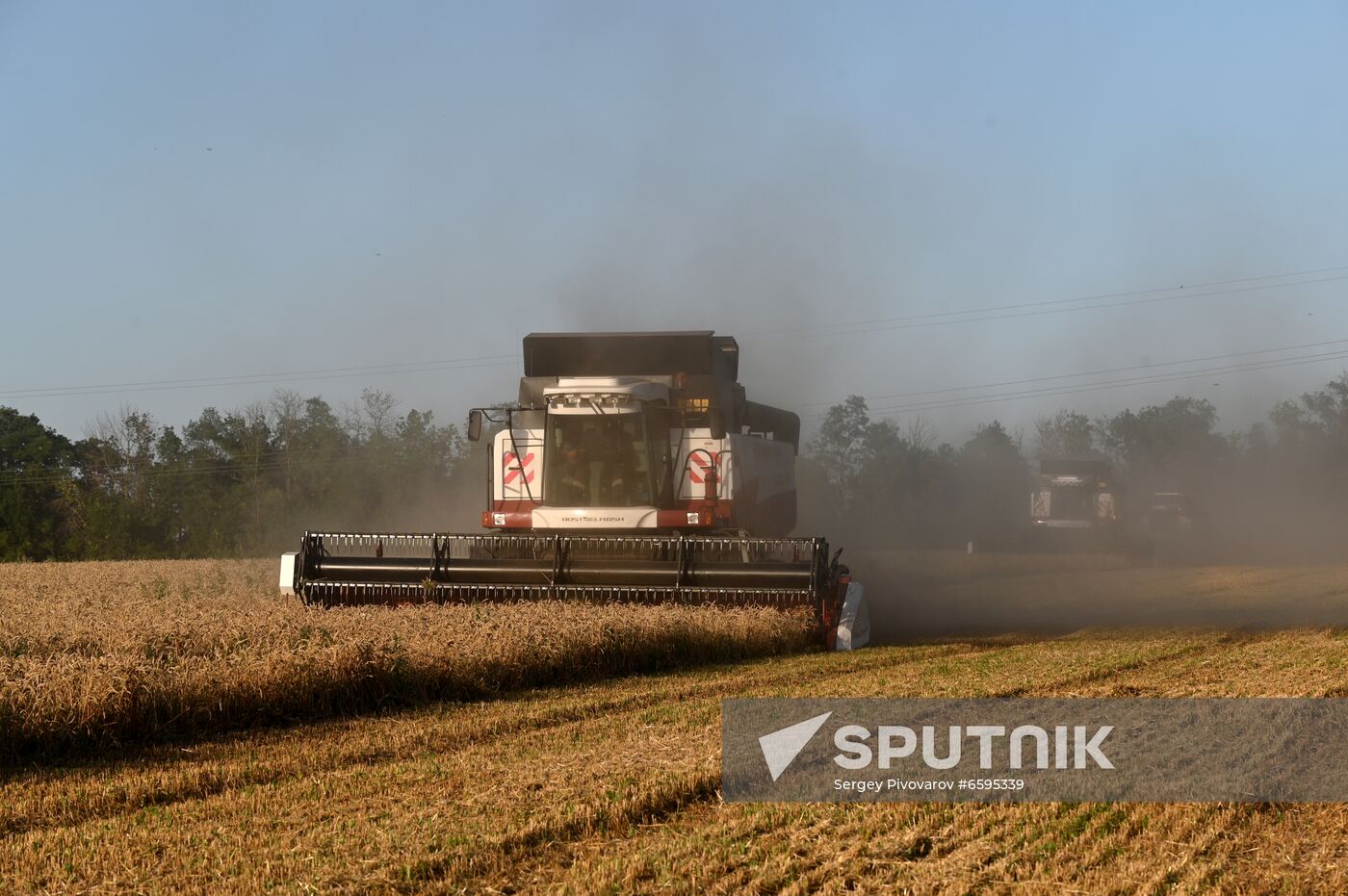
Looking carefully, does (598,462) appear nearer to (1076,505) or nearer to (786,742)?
(786,742)

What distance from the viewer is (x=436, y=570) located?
38.3 feet

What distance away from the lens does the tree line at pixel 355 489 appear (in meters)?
39.4

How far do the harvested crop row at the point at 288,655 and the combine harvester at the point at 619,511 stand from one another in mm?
548

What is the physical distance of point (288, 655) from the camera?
7.57 meters

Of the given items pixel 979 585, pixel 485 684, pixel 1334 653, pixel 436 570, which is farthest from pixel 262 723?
pixel 979 585

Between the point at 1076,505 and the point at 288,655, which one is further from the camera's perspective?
the point at 1076,505

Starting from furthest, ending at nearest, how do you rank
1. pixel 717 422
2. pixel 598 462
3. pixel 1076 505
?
pixel 1076 505, pixel 717 422, pixel 598 462

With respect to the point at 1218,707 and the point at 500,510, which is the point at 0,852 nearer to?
the point at 1218,707

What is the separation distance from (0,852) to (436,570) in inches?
287

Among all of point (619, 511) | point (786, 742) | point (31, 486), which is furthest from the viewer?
point (31, 486)

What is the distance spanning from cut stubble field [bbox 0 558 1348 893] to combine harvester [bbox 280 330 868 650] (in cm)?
181

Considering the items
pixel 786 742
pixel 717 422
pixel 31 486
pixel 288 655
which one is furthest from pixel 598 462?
pixel 31 486

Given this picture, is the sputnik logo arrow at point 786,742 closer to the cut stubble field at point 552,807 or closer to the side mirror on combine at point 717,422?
the cut stubble field at point 552,807

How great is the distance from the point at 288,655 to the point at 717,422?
6625mm
